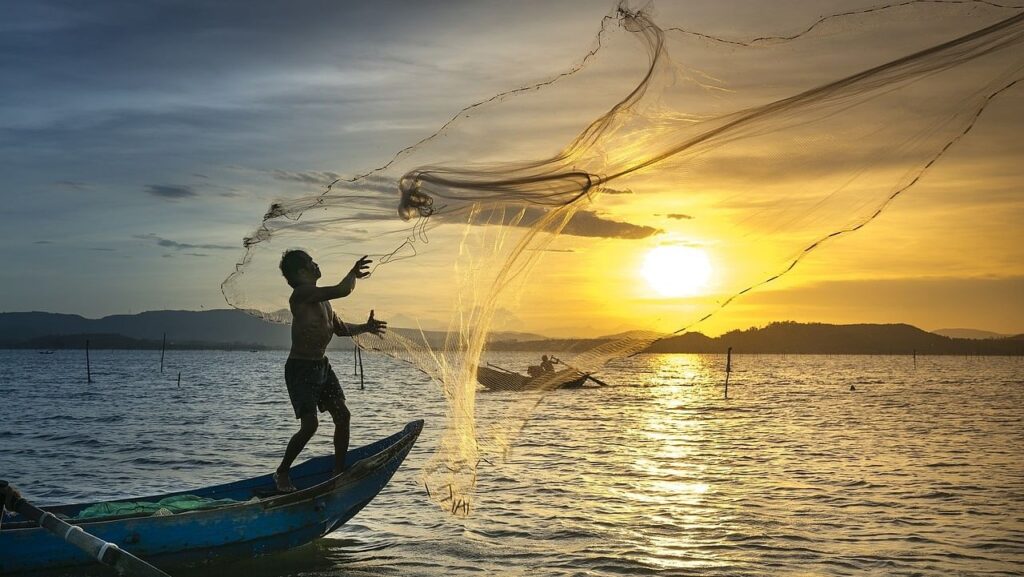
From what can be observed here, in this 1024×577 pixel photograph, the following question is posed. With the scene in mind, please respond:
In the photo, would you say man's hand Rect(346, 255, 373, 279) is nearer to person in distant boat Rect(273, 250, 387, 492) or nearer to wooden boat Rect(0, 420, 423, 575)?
person in distant boat Rect(273, 250, 387, 492)

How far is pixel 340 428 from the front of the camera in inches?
381

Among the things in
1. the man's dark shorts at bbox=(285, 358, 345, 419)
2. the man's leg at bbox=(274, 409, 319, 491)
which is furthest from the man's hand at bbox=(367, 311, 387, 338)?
the man's leg at bbox=(274, 409, 319, 491)

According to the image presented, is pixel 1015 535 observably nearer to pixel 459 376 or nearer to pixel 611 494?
pixel 611 494

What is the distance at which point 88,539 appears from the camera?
741 centimetres

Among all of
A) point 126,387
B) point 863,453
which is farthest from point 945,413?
point 126,387

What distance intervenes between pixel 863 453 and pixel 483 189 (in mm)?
18010

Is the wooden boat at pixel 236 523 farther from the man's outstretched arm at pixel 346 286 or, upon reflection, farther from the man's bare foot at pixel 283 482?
the man's outstretched arm at pixel 346 286

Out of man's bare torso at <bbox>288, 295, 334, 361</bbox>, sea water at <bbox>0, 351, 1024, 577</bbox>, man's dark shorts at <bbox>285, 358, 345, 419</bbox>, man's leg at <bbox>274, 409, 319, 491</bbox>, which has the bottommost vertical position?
sea water at <bbox>0, 351, 1024, 577</bbox>

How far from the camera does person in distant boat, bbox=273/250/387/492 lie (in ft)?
29.7

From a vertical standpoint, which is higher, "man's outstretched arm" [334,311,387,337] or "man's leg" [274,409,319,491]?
"man's outstretched arm" [334,311,387,337]

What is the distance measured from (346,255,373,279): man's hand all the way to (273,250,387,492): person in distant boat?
295 mm

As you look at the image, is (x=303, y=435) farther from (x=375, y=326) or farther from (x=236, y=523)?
(x=375, y=326)

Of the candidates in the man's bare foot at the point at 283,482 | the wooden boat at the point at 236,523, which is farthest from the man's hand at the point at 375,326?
the man's bare foot at the point at 283,482

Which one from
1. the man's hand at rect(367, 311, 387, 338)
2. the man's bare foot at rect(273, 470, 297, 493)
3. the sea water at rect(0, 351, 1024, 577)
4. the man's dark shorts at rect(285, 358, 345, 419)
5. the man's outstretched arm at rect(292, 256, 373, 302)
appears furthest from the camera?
the sea water at rect(0, 351, 1024, 577)
